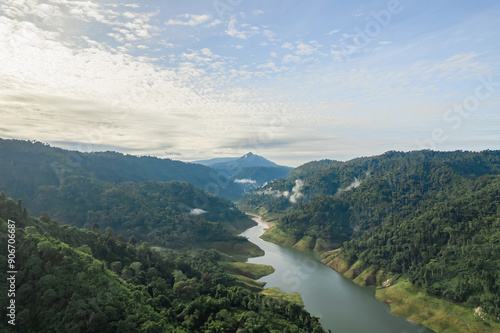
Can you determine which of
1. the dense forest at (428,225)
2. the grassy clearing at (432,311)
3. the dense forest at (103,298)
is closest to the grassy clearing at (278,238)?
the dense forest at (428,225)

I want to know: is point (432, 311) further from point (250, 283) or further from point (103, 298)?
point (103, 298)

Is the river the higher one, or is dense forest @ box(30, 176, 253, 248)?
dense forest @ box(30, 176, 253, 248)

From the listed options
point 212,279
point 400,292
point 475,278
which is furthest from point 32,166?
point 475,278

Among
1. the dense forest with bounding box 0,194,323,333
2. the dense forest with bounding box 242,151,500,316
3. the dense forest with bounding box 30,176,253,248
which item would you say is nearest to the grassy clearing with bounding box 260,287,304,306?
the dense forest with bounding box 0,194,323,333

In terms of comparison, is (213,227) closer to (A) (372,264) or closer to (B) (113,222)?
(B) (113,222)

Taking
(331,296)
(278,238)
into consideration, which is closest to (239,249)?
(278,238)

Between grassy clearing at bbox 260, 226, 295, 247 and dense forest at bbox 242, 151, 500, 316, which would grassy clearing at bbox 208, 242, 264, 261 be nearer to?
grassy clearing at bbox 260, 226, 295, 247

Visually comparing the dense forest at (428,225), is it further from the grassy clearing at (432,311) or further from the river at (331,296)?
the river at (331,296)
